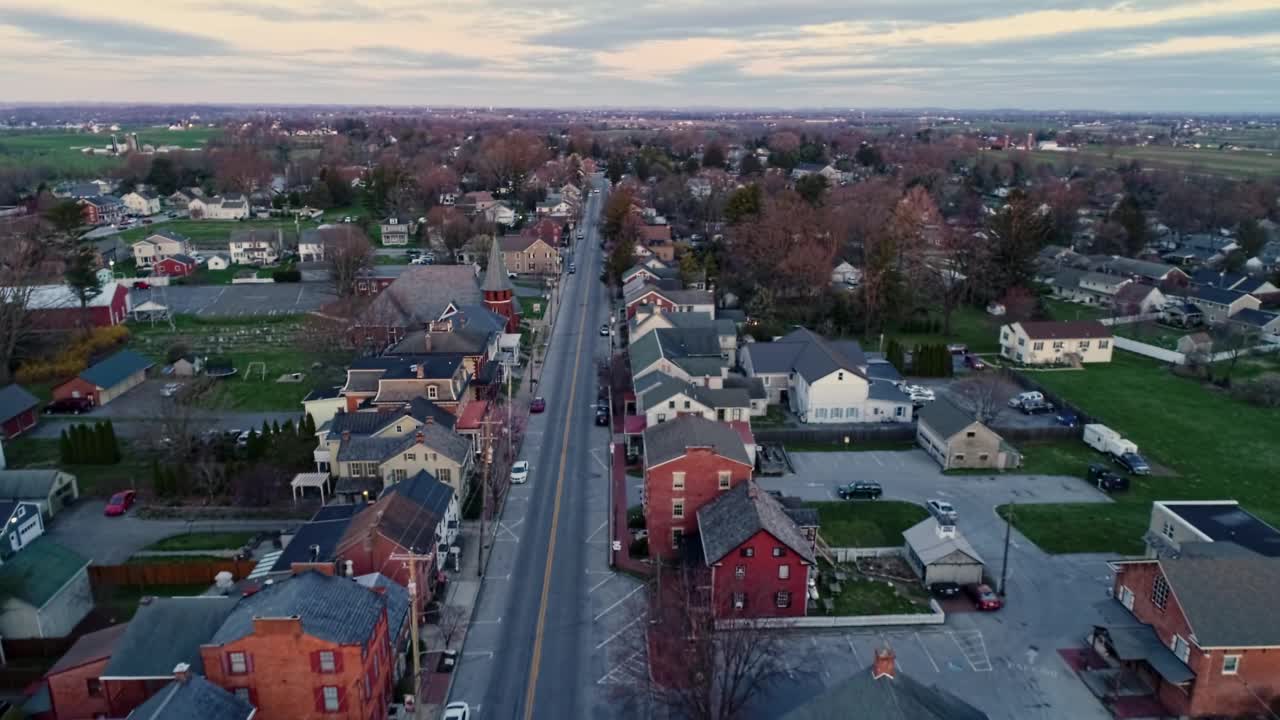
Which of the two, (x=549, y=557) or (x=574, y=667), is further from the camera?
(x=549, y=557)

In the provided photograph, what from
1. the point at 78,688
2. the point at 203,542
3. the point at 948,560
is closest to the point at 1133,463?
the point at 948,560

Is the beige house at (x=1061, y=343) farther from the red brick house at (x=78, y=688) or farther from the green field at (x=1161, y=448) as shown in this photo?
the red brick house at (x=78, y=688)

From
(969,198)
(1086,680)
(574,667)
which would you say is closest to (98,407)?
(574,667)

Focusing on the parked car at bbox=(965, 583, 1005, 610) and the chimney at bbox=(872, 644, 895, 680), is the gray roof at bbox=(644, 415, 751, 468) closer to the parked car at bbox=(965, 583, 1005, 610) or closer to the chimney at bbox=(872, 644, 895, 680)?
the parked car at bbox=(965, 583, 1005, 610)

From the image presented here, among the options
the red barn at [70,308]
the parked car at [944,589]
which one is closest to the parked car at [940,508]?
the parked car at [944,589]

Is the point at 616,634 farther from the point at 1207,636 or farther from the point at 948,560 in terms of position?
the point at 1207,636

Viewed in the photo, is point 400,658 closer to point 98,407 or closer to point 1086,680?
point 1086,680
